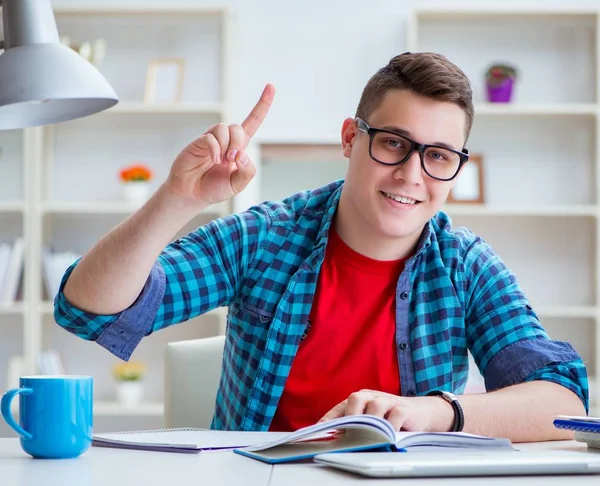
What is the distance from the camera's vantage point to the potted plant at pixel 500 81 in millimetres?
3752

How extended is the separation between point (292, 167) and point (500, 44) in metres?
1.06

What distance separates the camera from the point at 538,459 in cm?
93

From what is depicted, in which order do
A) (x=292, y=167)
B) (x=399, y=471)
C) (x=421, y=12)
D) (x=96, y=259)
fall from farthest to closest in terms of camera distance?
(x=292, y=167)
(x=421, y=12)
(x=96, y=259)
(x=399, y=471)

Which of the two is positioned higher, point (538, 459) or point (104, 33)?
point (104, 33)

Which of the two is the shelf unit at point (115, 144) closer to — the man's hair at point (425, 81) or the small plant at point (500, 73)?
the small plant at point (500, 73)

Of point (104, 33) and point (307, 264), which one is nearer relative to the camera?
point (307, 264)

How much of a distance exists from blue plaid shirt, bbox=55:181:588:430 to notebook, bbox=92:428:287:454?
338 millimetres

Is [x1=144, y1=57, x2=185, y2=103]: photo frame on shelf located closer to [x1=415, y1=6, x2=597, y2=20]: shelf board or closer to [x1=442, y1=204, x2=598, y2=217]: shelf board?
[x1=415, y1=6, x2=597, y2=20]: shelf board

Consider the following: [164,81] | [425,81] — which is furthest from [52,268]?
[425,81]

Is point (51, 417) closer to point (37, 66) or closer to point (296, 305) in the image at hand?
point (37, 66)

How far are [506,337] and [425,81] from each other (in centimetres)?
49

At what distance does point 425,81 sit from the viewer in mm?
1638

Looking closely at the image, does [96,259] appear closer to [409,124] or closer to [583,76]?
[409,124]

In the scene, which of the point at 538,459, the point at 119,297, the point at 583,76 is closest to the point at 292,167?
the point at 583,76
